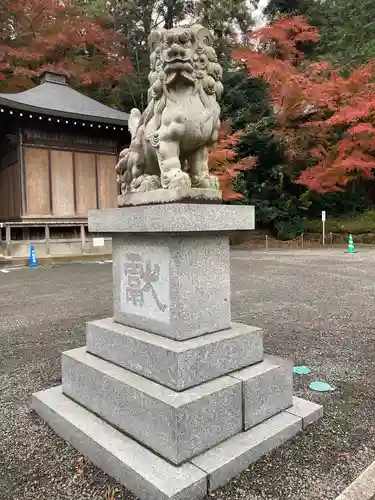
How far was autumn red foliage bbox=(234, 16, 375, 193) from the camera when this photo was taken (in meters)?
16.1

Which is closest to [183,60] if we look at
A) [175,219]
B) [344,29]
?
[175,219]

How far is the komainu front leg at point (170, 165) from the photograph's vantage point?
214 centimetres

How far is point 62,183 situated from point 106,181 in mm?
1594

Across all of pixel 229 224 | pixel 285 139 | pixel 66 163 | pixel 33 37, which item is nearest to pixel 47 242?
pixel 66 163

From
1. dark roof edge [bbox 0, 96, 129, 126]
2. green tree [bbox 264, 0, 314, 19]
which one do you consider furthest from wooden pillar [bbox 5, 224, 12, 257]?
green tree [bbox 264, 0, 314, 19]

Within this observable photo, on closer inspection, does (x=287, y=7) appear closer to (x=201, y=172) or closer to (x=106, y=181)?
(x=106, y=181)

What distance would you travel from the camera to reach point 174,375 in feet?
6.36

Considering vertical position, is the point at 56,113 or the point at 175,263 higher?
the point at 56,113

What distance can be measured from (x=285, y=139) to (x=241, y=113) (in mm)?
2557

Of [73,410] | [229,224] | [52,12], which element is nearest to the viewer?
[229,224]

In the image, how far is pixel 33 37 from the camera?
1611 centimetres

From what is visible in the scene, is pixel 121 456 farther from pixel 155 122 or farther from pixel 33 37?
pixel 33 37

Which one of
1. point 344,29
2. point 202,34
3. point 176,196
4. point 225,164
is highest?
point 344,29

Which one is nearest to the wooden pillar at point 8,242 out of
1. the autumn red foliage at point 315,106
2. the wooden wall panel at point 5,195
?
the wooden wall panel at point 5,195
